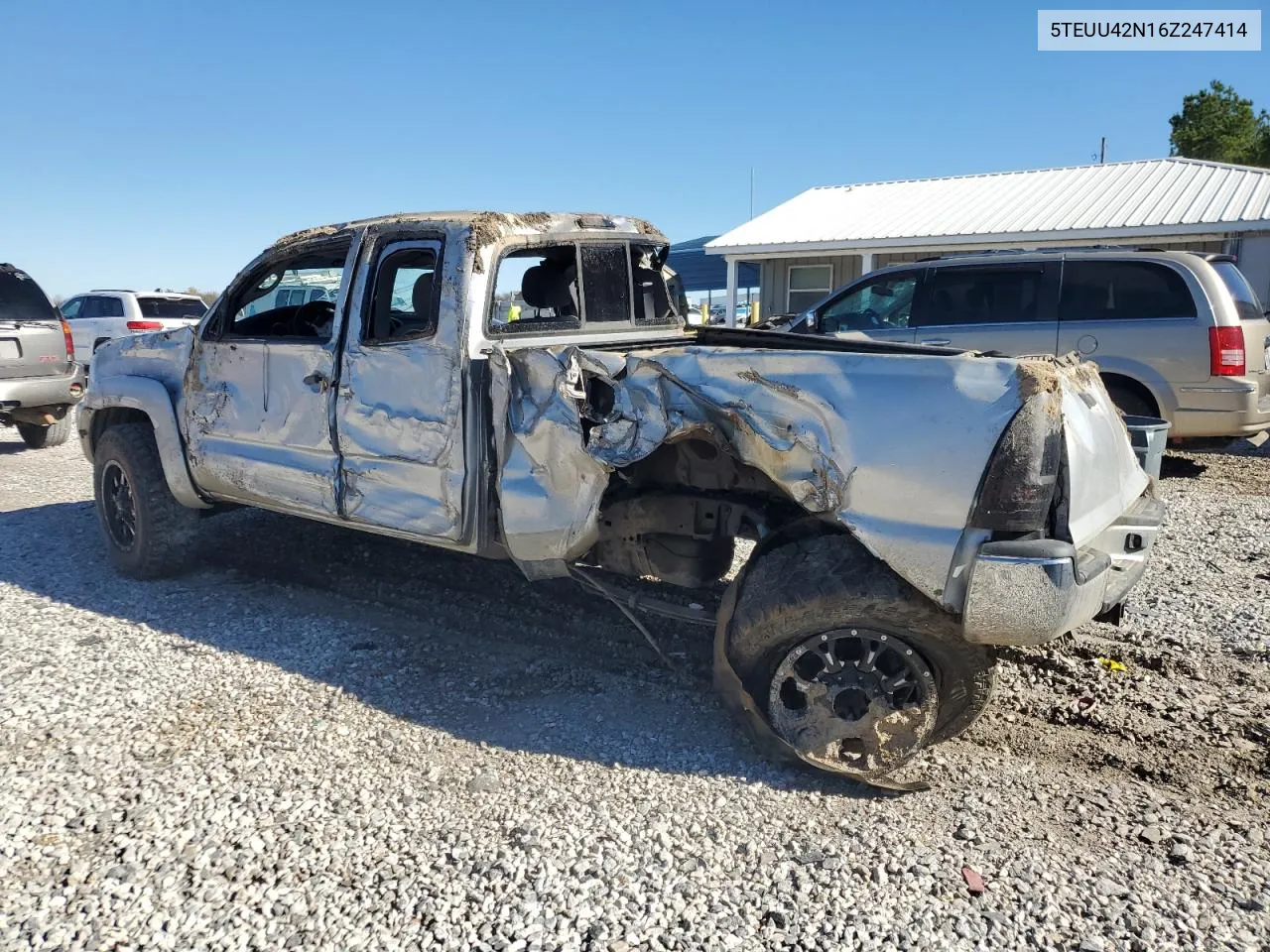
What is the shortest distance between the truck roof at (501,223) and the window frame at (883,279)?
4.35 metres

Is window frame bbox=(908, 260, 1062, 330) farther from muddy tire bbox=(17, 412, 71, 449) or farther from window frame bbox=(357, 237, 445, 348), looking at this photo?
muddy tire bbox=(17, 412, 71, 449)

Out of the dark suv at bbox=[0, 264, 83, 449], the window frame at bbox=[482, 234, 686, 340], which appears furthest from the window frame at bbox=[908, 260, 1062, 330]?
the dark suv at bbox=[0, 264, 83, 449]

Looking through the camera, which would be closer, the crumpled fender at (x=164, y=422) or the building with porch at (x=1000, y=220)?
the crumpled fender at (x=164, y=422)

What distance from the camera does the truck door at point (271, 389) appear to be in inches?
177

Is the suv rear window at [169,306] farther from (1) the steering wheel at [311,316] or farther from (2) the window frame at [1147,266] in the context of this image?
(2) the window frame at [1147,266]

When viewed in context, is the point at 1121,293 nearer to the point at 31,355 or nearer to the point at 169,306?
the point at 31,355

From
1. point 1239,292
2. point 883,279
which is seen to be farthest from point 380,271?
point 1239,292

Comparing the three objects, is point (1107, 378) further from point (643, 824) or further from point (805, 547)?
point (643, 824)

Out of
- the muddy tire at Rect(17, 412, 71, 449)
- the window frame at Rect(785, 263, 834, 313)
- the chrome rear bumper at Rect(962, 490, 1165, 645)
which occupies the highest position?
the window frame at Rect(785, 263, 834, 313)

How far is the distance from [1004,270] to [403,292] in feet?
20.3

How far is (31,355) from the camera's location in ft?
30.5

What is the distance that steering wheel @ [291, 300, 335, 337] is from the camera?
17.1 ft

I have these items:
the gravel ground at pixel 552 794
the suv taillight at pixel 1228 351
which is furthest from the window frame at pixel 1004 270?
the gravel ground at pixel 552 794

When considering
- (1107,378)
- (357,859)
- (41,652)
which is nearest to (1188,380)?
(1107,378)
